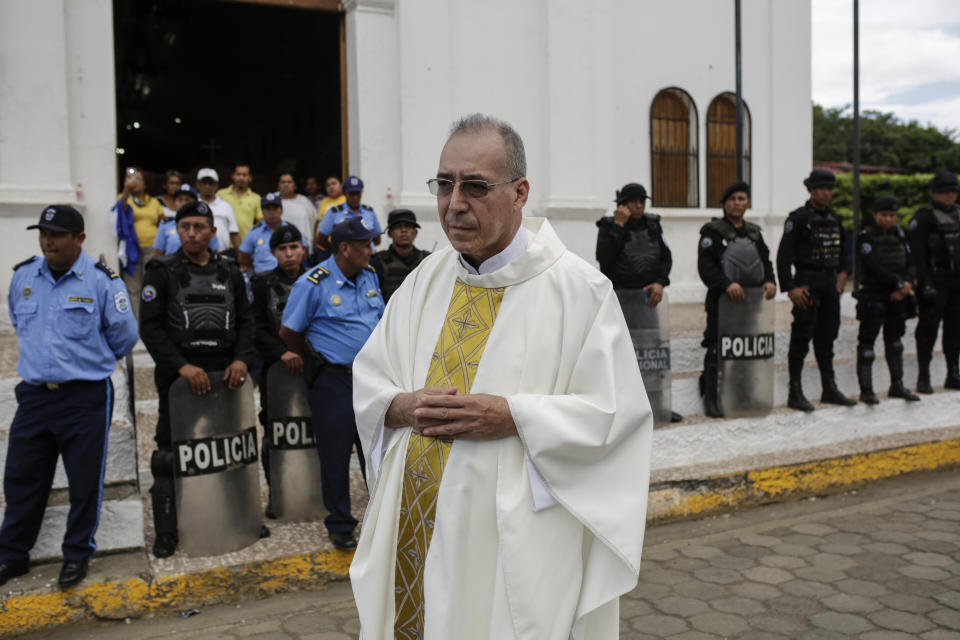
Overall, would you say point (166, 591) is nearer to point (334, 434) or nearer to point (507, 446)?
point (334, 434)

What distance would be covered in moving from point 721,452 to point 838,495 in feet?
3.09

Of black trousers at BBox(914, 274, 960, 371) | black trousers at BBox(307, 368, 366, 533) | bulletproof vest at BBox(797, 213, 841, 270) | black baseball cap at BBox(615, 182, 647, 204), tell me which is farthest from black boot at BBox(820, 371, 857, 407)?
black trousers at BBox(307, 368, 366, 533)

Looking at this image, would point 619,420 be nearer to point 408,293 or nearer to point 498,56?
point 408,293

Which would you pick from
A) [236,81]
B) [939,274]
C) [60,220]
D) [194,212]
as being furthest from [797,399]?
[236,81]

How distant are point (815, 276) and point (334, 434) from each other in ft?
15.7

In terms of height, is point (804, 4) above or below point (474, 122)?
above

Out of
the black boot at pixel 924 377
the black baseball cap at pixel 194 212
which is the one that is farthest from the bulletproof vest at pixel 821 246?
the black baseball cap at pixel 194 212

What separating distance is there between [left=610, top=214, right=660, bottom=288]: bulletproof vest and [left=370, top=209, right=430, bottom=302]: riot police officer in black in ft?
5.98

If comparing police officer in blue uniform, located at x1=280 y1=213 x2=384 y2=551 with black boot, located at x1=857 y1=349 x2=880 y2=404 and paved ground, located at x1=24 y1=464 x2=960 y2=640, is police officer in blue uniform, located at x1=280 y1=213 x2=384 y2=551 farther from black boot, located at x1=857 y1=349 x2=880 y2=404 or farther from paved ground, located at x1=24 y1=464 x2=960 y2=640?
black boot, located at x1=857 y1=349 x2=880 y2=404

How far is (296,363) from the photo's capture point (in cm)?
565

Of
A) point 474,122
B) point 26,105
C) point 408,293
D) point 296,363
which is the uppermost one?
point 26,105

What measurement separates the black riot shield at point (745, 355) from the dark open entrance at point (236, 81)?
693 cm

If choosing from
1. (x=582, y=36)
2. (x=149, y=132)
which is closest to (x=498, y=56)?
(x=582, y=36)

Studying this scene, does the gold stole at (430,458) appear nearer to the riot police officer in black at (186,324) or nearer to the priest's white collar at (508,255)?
the priest's white collar at (508,255)
